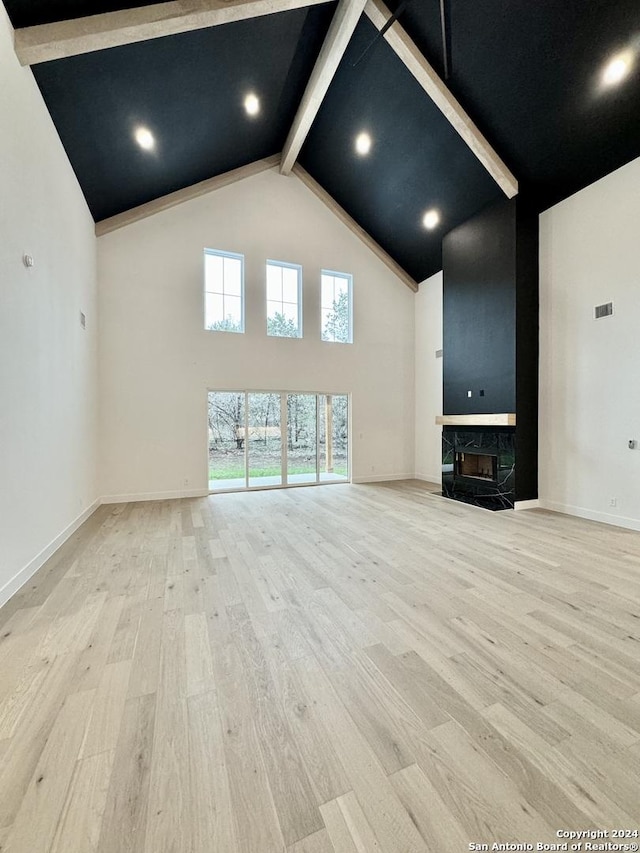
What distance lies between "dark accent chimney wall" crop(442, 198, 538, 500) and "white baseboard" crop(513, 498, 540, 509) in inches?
3.5

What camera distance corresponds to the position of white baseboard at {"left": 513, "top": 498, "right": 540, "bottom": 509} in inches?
207

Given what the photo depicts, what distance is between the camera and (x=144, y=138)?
15.4 ft

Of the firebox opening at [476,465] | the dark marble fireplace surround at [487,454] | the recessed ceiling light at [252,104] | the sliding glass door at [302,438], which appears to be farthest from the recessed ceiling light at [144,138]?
the firebox opening at [476,465]

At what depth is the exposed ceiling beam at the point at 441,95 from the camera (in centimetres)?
437

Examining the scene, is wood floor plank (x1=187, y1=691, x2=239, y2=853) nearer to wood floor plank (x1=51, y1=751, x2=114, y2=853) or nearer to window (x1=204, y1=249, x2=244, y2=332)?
wood floor plank (x1=51, y1=751, x2=114, y2=853)

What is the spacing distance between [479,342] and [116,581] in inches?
232

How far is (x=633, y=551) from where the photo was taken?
3533 millimetres

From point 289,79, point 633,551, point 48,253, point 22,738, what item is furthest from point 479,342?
point 22,738

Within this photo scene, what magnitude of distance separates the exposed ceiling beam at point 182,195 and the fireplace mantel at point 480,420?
5.92 meters

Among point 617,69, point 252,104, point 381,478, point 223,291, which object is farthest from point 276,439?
point 617,69

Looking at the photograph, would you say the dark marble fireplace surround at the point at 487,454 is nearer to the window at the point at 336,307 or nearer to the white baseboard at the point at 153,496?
the window at the point at 336,307

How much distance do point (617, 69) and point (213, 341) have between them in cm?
618

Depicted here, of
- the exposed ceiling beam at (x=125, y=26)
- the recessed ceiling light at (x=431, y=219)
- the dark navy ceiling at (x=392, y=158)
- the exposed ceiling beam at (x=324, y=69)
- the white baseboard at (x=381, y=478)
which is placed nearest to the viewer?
the exposed ceiling beam at (x=125, y=26)

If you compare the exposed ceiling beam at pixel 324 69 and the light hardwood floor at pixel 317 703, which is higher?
the exposed ceiling beam at pixel 324 69
